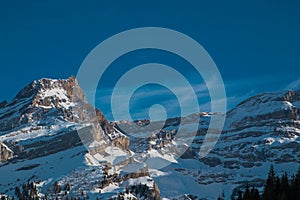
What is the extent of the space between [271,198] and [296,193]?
5.48m

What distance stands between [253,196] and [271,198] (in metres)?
7.80

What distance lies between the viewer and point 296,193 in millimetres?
126375

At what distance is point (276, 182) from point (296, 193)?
8.19 meters

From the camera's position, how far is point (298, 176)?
135m

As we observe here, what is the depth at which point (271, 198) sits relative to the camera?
416ft

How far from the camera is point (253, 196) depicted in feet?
440

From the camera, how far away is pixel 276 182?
134 meters

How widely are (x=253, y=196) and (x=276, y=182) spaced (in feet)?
20.3

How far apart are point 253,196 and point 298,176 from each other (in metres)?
11.6

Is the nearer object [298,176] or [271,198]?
[271,198]

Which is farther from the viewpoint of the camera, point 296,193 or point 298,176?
point 298,176

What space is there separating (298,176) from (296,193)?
9.73 meters
